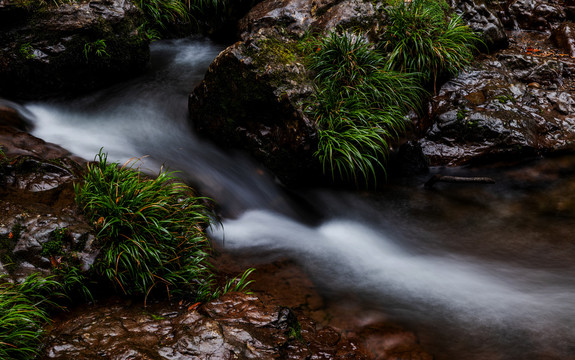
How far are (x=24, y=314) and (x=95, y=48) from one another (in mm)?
4519

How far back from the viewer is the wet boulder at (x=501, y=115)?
17.3 feet

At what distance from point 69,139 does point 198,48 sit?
3178 mm

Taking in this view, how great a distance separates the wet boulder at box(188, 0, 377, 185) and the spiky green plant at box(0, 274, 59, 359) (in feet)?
9.27

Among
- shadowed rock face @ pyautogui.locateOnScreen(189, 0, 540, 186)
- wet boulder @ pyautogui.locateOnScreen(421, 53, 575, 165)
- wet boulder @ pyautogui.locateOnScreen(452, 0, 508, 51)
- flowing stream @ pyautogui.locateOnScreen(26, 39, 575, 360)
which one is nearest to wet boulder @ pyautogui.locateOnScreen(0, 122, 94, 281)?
flowing stream @ pyautogui.locateOnScreen(26, 39, 575, 360)

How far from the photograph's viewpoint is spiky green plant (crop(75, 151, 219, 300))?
3.01 metres

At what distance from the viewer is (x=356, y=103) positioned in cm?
505

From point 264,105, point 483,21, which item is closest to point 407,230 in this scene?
point 264,105

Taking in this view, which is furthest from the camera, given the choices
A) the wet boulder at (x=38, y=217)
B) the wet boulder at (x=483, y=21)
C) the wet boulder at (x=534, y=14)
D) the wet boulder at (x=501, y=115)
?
the wet boulder at (x=534, y=14)

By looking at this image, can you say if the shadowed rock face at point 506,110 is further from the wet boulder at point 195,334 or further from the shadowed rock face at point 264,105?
the wet boulder at point 195,334

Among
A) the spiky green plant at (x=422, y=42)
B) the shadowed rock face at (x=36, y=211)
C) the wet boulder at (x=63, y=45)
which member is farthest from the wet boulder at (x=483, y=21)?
the shadowed rock face at (x=36, y=211)

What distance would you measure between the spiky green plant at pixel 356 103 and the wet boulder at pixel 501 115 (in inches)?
20.4

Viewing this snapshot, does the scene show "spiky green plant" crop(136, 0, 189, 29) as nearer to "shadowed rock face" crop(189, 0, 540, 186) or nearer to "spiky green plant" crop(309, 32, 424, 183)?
"shadowed rock face" crop(189, 0, 540, 186)

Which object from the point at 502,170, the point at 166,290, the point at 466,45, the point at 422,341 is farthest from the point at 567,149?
the point at 166,290

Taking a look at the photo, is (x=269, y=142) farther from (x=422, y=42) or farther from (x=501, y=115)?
(x=501, y=115)
